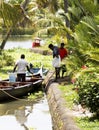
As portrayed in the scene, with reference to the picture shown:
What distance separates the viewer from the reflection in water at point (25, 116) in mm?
12125

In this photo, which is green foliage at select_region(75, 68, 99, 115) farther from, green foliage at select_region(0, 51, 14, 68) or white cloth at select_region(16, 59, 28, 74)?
green foliage at select_region(0, 51, 14, 68)

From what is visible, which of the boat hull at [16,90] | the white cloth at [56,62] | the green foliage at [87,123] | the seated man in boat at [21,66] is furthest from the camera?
the white cloth at [56,62]

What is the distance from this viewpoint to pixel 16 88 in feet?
50.3

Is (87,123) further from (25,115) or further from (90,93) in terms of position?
(25,115)

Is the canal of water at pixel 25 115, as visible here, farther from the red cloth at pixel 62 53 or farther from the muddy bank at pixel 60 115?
the red cloth at pixel 62 53

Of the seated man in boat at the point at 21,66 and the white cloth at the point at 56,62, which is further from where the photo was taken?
the white cloth at the point at 56,62

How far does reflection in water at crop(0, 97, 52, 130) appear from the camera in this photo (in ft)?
39.8

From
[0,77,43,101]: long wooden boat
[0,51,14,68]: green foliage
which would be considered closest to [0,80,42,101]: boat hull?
[0,77,43,101]: long wooden boat

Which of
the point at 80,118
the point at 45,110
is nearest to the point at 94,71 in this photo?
the point at 80,118

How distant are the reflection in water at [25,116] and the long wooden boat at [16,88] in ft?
1.02

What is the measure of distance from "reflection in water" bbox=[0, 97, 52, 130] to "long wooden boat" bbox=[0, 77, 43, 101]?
0.31 metres

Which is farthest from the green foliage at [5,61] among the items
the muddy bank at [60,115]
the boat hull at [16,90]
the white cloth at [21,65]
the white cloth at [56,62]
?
the muddy bank at [60,115]

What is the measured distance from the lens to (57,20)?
56.8ft

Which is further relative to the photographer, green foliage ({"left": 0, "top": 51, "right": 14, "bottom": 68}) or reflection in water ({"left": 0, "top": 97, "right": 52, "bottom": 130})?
green foliage ({"left": 0, "top": 51, "right": 14, "bottom": 68})
